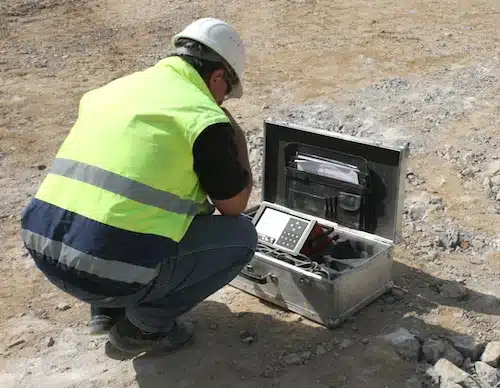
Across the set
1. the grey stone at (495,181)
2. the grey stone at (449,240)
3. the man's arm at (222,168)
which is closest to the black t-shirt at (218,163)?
the man's arm at (222,168)

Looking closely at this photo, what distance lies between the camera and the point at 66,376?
340 centimetres

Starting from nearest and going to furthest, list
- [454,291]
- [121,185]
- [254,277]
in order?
[121,185], [254,277], [454,291]

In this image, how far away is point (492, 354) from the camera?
11.2 feet

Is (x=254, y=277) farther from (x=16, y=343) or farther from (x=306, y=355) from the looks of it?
(x=16, y=343)

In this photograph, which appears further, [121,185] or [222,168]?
[222,168]

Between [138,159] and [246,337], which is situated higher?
[138,159]

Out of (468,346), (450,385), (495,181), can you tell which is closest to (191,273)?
(450,385)

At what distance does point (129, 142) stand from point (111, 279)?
0.56 m

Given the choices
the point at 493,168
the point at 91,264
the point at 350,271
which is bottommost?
the point at 493,168

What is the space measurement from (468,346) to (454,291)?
0.51 m

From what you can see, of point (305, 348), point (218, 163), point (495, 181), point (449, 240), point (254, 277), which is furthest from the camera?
point (495, 181)

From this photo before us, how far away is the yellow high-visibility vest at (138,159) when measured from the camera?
A: 2.77 meters

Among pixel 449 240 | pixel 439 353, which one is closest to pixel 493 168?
pixel 449 240

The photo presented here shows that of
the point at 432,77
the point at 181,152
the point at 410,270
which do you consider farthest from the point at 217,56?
the point at 432,77
